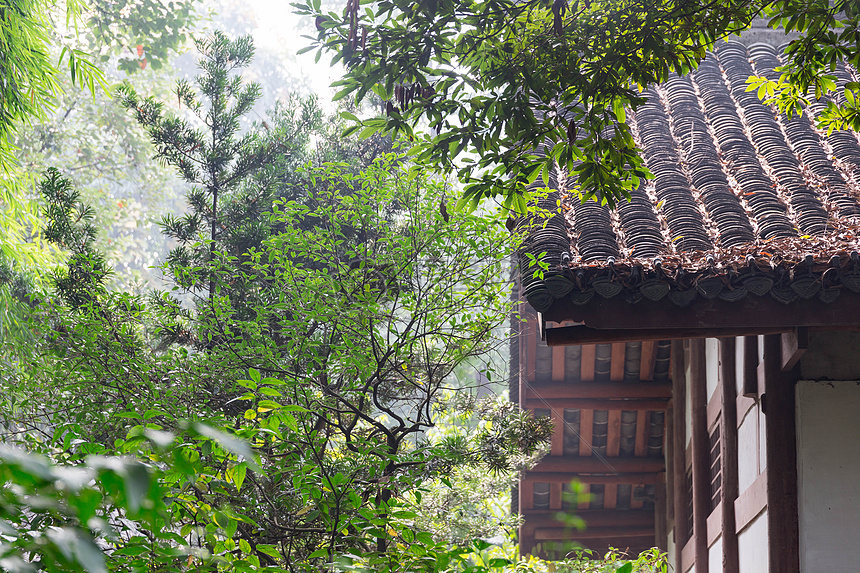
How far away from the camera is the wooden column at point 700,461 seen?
517 cm

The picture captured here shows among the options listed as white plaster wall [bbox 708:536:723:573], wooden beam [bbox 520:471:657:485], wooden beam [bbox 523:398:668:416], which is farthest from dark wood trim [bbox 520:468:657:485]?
white plaster wall [bbox 708:536:723:573]

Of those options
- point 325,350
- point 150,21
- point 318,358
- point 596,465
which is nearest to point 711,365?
point 325,350

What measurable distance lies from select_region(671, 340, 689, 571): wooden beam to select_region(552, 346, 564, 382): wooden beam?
3.67 feet

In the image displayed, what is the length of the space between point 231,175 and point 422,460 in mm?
4181

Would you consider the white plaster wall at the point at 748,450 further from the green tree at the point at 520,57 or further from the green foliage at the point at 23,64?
the green foliage at the point at 23,64

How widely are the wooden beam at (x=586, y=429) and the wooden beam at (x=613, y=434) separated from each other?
0.61ft

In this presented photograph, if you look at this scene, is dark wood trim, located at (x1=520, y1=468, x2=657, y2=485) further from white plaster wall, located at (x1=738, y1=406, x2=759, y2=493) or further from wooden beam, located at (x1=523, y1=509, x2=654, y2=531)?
white plaster wall, located at (x1=738, y1=406, x2=759, y2=493)

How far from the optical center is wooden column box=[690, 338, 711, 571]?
5.17m

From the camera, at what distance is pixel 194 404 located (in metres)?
4.22

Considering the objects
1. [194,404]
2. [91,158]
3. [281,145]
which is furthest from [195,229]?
[91,158]

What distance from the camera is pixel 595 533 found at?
8641mm

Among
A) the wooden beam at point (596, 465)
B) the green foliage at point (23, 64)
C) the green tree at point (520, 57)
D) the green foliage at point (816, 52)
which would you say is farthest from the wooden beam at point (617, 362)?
the green foliage at point (23, 64)

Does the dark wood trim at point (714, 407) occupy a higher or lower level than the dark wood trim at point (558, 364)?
lower

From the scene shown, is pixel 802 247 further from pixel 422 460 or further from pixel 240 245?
pixel 240 245
